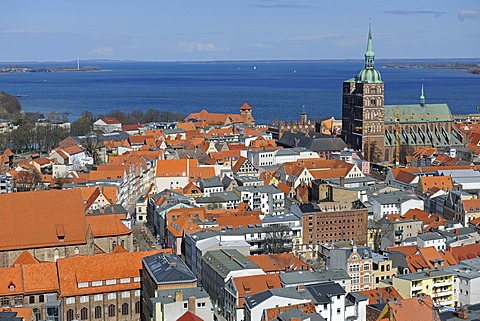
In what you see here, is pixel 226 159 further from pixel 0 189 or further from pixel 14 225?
pixel 14 225

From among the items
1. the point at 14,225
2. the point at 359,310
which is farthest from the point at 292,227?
the point at 14,225

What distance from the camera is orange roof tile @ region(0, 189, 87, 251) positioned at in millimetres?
29672

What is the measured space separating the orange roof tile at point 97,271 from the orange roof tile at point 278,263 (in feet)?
17.6

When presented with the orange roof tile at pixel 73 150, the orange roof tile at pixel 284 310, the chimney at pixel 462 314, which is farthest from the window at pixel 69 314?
the orange roof tile at pixel 73 150

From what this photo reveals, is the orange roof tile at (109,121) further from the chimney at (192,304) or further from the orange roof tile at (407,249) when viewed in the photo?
the chimney at (192,304)

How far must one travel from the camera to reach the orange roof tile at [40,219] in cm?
2967

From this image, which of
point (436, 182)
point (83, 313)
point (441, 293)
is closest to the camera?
point (83, 313)

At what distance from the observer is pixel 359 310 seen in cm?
2609

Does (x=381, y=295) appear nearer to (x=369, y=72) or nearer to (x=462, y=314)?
(x=462, y=314)

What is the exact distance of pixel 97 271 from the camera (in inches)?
1077

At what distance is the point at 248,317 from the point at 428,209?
21909 millimetres

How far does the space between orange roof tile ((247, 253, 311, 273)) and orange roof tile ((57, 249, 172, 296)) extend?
5.36 metres

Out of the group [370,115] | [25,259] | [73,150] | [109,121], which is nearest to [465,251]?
[25,259]

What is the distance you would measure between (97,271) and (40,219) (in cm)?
435
